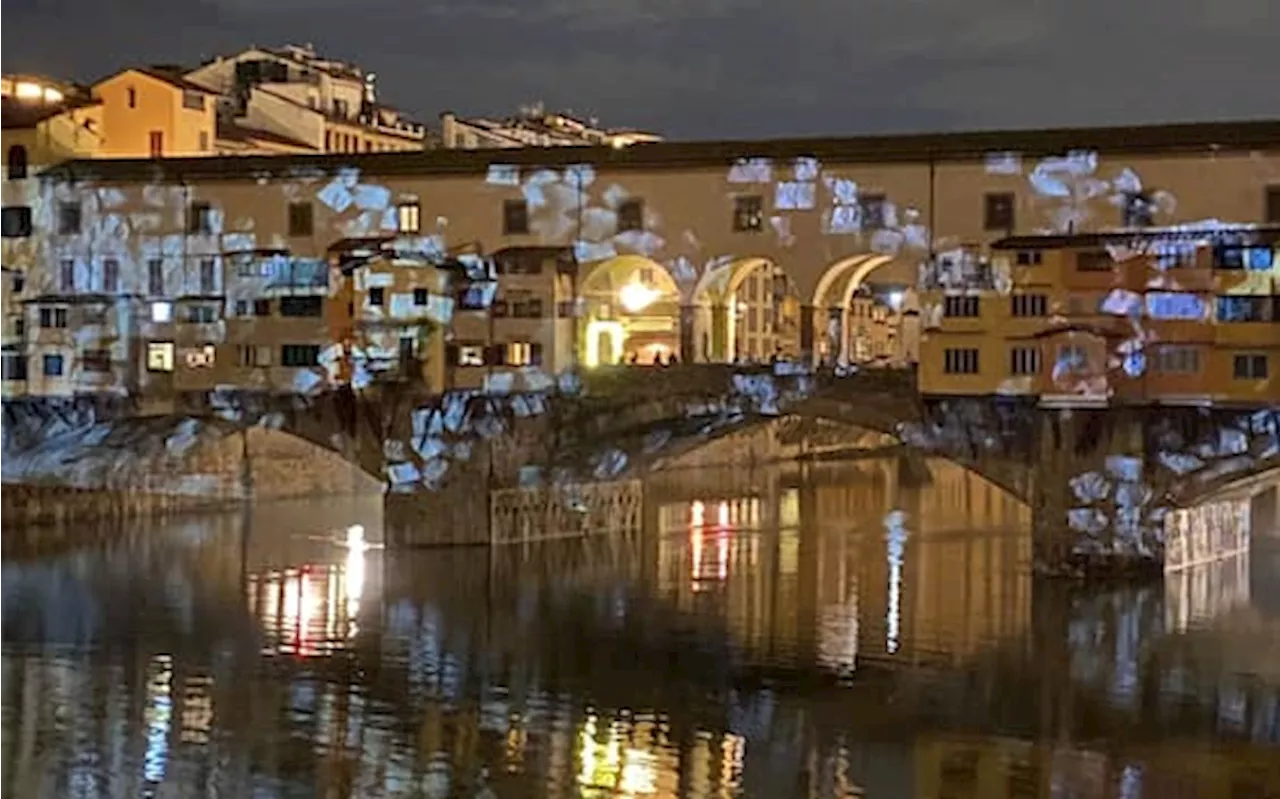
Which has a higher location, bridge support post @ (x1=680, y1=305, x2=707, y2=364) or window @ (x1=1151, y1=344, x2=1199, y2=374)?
bridge support post @ (x1=680, y1=305, x2=707, y2=364)

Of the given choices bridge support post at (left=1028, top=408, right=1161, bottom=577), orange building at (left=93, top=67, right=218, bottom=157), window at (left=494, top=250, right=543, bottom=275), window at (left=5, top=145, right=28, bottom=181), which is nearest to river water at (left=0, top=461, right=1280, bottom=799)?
bridge support post at (left=1028, top=408, right=1161, bottom=577)

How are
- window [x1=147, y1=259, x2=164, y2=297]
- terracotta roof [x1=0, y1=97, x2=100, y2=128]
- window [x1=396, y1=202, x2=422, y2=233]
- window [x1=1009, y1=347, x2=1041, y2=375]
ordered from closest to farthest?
window [x1=1009, y1=347, x2=1041, y2=375], window [x1=396, y1=202, x2=422, y2=233], window [x1=147, y1=259, x2=164, y2=297], terracotta roof [x1=0, y1=97, x2=100, y2=128]

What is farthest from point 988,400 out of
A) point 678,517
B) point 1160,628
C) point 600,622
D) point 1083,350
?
point 678,517

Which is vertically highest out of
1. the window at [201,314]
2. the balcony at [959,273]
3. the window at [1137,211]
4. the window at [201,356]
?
the window at [1137,211]

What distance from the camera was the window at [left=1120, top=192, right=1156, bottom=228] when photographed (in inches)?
840

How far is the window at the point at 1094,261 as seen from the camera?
21.4 meters

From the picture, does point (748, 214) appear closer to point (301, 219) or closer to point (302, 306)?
point (301, 219)

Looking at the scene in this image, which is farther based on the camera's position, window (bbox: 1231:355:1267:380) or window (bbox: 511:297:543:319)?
window (bbox: 511:297:543:319)

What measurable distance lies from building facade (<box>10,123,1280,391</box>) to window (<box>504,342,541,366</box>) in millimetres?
39

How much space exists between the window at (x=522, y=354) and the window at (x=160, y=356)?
476cm

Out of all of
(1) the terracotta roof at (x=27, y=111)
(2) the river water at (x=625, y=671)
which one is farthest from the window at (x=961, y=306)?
(1) the terracotta roof at (x=27, y=111)

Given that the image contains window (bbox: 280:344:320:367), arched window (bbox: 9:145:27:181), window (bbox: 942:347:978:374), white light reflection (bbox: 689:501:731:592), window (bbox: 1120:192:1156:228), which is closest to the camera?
window (bbox: 1120:192:1156:228)

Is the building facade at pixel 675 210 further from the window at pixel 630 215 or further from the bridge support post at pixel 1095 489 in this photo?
the bridge support post at pixel 1095 489

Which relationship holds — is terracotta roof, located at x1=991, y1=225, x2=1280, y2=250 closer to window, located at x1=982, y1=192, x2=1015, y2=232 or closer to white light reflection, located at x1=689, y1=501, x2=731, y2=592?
window, located at x1=982, y1=192, x2=1015, y2=232
